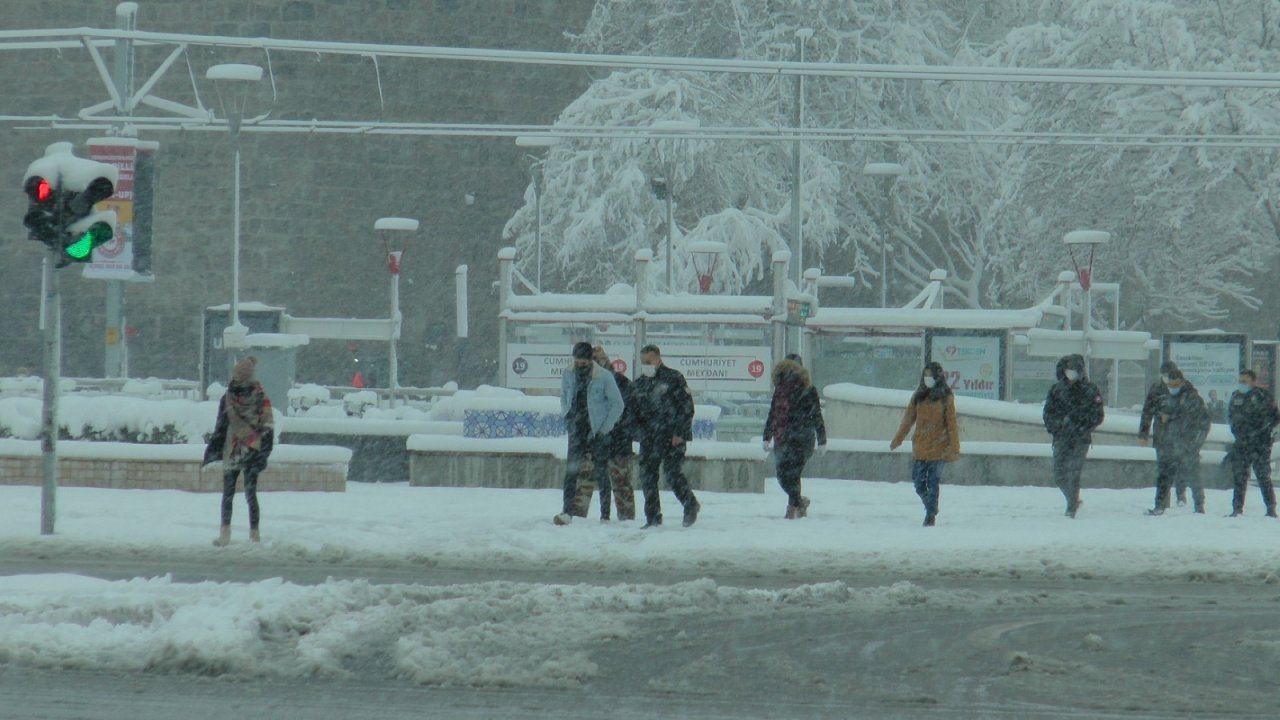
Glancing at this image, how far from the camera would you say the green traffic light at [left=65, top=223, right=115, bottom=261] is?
580 inches

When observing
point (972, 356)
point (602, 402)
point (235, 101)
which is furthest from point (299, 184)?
point (602, 402)

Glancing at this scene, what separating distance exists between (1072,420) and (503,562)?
6.48 m

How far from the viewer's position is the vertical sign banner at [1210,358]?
24.7 metres

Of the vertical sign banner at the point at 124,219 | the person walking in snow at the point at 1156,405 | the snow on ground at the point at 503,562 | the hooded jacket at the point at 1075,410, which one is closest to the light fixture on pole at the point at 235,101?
the vertical sign banner at the point at 124,219

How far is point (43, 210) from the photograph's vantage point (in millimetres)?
14672

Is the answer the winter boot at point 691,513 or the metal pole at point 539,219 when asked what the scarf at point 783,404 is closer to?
the winter boot at point 691,513

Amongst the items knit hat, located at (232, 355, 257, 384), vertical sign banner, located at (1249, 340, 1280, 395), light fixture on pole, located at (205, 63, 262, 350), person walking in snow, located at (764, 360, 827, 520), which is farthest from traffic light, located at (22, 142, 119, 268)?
vertical sign banner, located at (1249, 340, 1280, 395)

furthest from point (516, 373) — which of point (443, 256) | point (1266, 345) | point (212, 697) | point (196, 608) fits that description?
point (443, 256)

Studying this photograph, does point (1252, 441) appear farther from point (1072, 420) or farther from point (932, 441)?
point (932, 441)

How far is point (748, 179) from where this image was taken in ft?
144

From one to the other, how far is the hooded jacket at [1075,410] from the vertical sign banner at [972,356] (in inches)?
298

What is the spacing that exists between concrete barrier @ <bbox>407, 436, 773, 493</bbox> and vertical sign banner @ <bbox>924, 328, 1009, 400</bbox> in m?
6.48

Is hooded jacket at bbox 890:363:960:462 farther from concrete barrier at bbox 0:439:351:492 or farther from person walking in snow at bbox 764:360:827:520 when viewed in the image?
concrete barrier at bbox 0:439:351:492

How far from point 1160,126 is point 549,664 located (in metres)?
32.4
